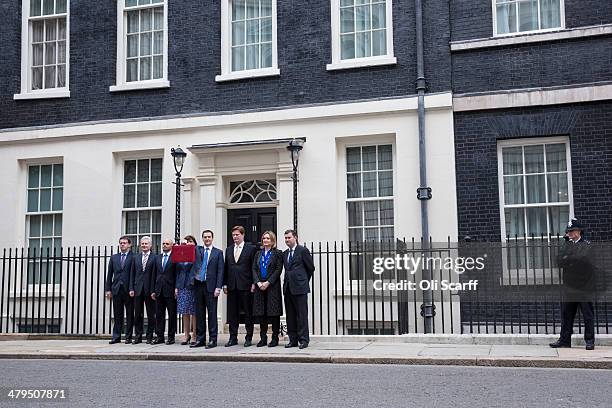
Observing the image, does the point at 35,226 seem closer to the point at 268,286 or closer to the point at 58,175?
the point at 58,175

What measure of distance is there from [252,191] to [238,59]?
2.67m

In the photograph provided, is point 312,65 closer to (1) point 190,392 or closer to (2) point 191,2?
(2) point 191,2

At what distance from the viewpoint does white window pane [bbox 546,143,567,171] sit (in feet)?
44.9

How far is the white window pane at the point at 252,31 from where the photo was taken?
15578mm

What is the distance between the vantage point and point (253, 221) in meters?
15.4

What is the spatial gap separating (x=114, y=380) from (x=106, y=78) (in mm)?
9042

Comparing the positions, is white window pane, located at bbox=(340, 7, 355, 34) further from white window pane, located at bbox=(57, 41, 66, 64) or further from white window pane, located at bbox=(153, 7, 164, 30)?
white window pane, located at bbox=(57, 41, 66, 64)

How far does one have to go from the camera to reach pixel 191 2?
15.8 m

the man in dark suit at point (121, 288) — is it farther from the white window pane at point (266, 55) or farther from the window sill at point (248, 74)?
the white window pane at point (266, 55)

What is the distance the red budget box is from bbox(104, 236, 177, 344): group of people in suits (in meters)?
0.19

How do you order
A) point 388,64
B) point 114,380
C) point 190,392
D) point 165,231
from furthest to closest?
point 165,231, point 388,64, point 114,380, point 190,392

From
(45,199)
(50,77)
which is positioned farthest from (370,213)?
(50,77)

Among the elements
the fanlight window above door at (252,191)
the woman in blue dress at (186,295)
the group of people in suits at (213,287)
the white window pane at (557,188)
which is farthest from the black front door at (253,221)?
the white window pane at (557,188)

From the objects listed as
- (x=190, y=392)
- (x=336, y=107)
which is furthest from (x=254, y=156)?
(x=190, y=392)
